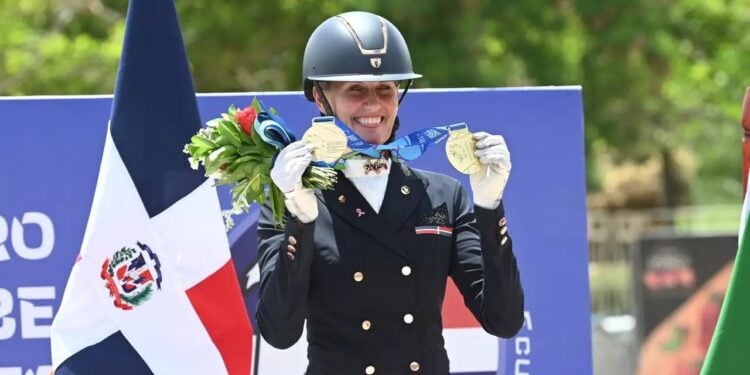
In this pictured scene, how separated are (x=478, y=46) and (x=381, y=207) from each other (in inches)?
342

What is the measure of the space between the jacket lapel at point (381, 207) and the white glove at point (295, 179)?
239mm

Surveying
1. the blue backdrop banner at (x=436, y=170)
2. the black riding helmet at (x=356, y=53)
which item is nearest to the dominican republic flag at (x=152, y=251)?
the blue backdrop banner at (x=436, y=170)

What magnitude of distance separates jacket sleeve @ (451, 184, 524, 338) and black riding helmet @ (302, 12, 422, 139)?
1.24ft

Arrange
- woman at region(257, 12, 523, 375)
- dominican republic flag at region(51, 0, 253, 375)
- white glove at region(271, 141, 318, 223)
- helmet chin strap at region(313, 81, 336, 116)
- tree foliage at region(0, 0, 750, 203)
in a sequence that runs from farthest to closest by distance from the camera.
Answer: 1. tree foliage at region(0, 0, 750, 203)
2. dominican republic flag at region(51, 0, 253, 375)
3. helmet chin strap at region(313, 81, 336, 116)
4. woman at region(257, 12, 523, 375)
5. white glove at region(271, 141, 318, 223)

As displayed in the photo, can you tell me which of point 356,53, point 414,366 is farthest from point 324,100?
point 414,366

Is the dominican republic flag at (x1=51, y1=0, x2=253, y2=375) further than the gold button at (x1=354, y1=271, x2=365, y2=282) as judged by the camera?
Yes

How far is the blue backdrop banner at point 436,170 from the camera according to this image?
4992 millimetres

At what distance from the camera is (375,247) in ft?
11.8

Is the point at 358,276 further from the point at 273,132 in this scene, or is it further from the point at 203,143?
the point at 203,143

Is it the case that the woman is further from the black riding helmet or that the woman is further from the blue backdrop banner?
the blue backdrop banner

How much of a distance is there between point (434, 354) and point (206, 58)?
357 inches

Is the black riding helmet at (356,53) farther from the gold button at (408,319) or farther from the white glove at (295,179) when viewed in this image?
the gold button at (408,319)

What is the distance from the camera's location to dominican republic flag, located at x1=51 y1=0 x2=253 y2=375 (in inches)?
177

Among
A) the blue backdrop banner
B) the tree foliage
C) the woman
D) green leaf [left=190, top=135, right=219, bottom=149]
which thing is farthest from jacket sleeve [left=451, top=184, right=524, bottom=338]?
the tree foliage
